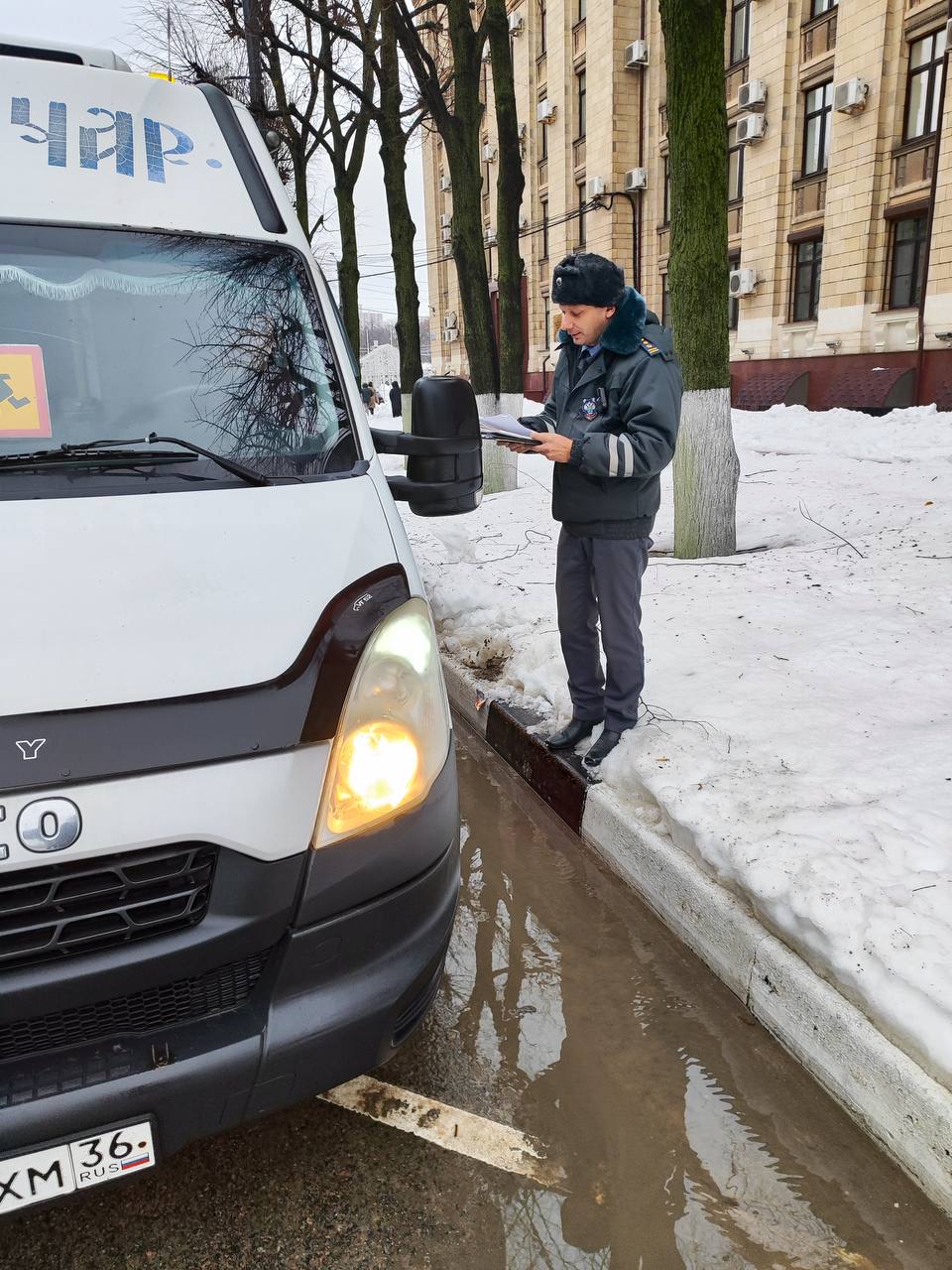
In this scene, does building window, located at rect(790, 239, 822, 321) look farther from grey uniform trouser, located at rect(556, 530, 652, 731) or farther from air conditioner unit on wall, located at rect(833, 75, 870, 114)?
grey uniform trouser, located at rect(556, 530, 652, 731)

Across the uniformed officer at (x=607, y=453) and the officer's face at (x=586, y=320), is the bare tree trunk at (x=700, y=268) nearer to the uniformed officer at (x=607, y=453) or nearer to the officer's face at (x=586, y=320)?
the uniformed officer at (x=607, y=453)

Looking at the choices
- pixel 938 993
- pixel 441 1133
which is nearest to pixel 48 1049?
pixel 441 1133

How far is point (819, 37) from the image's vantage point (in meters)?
19.2

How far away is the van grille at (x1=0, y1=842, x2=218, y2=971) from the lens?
1645 mm

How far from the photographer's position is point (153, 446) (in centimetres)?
237

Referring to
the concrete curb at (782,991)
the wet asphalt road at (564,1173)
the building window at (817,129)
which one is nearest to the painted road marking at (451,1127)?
the wet asphalt road at (564,1173)

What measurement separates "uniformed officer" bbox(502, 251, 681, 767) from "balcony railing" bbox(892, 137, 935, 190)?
16.8 m

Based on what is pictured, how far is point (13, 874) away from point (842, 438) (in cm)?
1346

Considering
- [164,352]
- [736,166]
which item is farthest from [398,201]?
[164,352]

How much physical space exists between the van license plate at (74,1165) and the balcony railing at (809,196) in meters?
21.8

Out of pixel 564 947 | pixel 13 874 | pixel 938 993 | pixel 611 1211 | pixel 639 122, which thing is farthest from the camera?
pixel 639 122

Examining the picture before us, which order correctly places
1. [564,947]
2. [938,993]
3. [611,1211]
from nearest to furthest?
1. [611,1211]
2. [938,993]
3. [564,947]

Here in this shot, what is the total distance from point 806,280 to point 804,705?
19041 millimetres

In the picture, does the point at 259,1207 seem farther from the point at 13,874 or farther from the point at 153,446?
the point at 153,446
